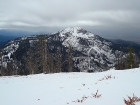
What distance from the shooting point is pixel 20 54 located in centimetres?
18488

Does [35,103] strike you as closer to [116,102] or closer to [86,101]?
[86,101]

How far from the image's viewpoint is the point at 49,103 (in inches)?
290

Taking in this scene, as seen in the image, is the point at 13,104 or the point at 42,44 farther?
the point at 42,44

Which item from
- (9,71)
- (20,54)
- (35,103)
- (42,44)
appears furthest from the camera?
(20,54)

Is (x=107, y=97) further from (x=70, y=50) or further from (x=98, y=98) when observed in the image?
(x=70, y=50)

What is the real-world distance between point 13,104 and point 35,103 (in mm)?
1425

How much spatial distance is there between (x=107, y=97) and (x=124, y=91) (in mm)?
1373

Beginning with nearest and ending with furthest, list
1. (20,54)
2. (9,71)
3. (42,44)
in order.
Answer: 1. (42,44)
2. (9,71)
3. (20,54)

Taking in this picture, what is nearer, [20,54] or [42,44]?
[42,44]

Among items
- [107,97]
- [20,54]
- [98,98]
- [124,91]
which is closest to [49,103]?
[98,98]

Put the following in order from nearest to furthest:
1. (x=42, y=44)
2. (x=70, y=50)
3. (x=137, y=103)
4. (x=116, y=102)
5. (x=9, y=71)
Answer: (x=137, y=103) < (x=116, y=102) < (x=42, y=44) < (x=70, y=50) < (x=9, y=71)

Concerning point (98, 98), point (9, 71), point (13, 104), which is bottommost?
point (9, 71)

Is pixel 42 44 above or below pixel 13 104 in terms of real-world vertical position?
above

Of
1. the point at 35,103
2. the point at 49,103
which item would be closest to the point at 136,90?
the point at 49,103
